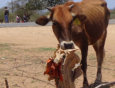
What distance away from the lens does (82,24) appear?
6340 mm

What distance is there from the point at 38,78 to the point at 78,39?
53.2 inches

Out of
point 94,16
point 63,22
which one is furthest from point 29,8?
point 63,22

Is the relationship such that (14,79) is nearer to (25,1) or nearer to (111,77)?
(111,77)

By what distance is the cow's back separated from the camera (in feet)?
22.3

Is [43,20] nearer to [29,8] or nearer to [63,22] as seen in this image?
[63,22]

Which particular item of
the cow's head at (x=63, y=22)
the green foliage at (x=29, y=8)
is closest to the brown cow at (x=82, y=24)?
the cow's head at (x=63, y=22)

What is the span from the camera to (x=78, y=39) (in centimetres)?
645

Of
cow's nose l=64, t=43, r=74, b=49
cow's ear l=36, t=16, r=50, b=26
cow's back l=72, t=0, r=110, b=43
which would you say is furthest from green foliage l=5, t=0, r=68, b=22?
cow's nose l=64, t=43, r=74, b=49

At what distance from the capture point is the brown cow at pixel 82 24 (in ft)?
17.5

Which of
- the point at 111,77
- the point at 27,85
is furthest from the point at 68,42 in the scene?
the point at 111,77

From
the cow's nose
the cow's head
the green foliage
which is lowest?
the green foliage

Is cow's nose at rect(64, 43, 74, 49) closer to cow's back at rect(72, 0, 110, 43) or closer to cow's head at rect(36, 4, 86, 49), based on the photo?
cow's head at rect(36, 4, 86, 49)

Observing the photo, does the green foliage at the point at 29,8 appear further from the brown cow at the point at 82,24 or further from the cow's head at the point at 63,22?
the cow's head at the point at 63,22

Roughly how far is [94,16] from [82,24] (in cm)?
88
